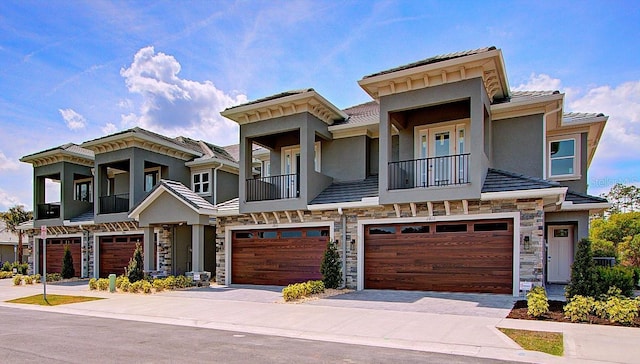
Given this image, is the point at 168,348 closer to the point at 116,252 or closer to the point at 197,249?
the point at 197,249

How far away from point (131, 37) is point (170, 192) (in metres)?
6.30

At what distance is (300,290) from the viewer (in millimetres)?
12344

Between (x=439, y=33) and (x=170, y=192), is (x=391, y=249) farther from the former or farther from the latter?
(x=170, y=192)

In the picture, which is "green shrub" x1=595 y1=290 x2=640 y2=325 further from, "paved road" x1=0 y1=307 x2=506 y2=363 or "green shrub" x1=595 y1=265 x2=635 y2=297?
"paved road" x1=0 y1=307 x2=506 y2=363

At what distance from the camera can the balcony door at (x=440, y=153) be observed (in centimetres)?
1352

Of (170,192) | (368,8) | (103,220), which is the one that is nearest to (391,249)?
(368,8)

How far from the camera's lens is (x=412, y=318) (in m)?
9.27

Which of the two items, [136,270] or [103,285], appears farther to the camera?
[136,270]

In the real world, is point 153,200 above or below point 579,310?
above

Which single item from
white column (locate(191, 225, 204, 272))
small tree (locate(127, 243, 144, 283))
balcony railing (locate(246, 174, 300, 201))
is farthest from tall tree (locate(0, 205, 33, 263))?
balcony railing (locate(246, 174, 300, 201))

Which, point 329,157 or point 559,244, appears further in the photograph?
point 329,157

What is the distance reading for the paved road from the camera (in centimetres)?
636

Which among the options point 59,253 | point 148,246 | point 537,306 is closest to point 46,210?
point 59,253

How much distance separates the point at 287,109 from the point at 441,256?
7.35 metres
